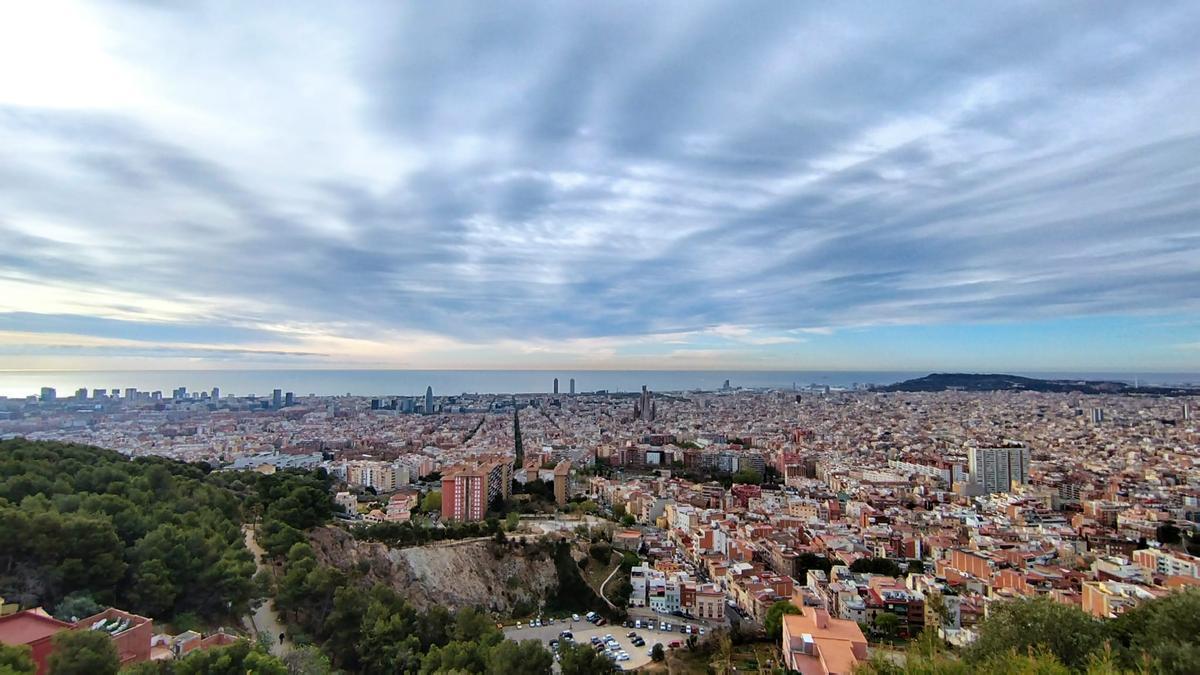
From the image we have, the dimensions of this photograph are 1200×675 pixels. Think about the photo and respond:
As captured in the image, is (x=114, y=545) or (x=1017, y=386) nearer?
(x=114, y=545)

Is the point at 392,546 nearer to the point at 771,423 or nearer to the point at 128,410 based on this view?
the point at 771,423

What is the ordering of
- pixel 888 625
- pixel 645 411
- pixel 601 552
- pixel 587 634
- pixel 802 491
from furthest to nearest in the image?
pixel 645 411 → pixel 802 491 → pixel 601 552 → pixel 587 634 → pixel 888 625

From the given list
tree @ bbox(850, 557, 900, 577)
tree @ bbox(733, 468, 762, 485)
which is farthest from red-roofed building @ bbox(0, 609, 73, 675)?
tree @ bbox(733, 468, 762, 485)

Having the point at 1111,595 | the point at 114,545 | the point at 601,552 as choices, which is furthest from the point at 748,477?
the point at 114,545

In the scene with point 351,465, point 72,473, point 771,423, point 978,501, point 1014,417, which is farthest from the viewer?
point 771,423

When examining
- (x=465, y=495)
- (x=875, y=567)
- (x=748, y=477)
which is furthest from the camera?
(x=748, y=477)

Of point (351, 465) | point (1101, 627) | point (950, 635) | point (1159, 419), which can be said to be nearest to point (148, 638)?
point (1101, 627)

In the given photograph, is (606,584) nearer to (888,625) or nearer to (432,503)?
(888,625)
